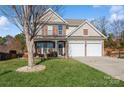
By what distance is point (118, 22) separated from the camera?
185 ft

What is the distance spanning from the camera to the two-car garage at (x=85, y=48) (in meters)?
35.9

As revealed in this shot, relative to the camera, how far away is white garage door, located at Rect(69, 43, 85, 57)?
1412 inches

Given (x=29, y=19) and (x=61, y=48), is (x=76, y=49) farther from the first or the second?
(x=29, y=19)

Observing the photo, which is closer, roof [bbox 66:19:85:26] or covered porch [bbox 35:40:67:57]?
covered porch [bbox 35:40:67:57]

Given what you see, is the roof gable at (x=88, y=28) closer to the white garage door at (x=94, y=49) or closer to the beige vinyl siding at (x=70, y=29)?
the beige vinyl siding at (x=70, y=29)

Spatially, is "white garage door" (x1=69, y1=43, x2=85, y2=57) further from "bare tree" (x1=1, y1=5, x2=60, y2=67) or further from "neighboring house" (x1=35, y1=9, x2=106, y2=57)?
"bare tree" (x1=1, y1=5, x2=60, y2=67)

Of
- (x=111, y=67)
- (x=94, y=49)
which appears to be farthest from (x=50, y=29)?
(x=111, y=67)

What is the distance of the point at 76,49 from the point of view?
118 feet

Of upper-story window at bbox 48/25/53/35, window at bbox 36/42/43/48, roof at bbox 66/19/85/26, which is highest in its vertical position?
roof at bbox 66/19/85/26

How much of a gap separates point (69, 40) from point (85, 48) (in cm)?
237

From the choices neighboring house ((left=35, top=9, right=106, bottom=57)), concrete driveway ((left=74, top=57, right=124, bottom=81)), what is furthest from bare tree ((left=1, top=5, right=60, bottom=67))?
neighboring house ((left=35, top=9, right=106, bottom=57))

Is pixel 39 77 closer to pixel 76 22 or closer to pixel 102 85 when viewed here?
pixel 102 85
